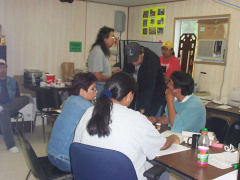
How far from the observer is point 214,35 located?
4.76 metres

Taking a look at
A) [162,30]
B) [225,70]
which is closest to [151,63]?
[225,70]

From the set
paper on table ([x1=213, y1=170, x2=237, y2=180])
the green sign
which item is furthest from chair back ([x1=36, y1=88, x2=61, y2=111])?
paper on table ([x1=213, y1=170, x2=237, y2=180])

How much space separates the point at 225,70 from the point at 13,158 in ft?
11.1

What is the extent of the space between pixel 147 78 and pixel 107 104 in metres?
1.42

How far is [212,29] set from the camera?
4.78m

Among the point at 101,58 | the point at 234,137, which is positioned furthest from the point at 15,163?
the point at 234,137

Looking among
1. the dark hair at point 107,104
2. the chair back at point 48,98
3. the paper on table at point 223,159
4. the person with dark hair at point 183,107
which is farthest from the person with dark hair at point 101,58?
the paper on table at point 223,159

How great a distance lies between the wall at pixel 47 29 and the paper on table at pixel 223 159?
4.22 metres

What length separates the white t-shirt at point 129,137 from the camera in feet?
5.11

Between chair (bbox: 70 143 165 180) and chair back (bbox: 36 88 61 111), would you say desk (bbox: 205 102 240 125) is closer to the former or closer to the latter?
chair back (bbox: 36 88 61 111)

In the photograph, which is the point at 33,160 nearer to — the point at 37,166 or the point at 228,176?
the point at 37,166

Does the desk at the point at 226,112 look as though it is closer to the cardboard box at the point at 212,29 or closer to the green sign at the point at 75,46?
the cardboard box at the point at 212,29

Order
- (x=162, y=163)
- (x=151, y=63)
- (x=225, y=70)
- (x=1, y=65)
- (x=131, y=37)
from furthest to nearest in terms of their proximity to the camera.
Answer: (x=131, y=37)
(x=225, y=70)
(x=1, y=65)
(x=151, y=63)
(x=162, y=163)

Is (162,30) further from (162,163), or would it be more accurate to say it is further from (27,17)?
(162,163)
